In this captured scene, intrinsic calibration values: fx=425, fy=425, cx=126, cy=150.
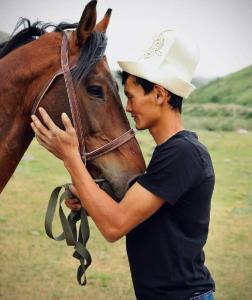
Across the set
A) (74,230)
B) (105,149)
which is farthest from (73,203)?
(105,149)

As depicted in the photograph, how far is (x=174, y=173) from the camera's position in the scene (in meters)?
1.94

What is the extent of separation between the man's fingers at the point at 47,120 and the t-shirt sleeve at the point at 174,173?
1.72 feet

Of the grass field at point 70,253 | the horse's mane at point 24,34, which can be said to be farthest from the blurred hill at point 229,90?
the horse's mane at point 24,34

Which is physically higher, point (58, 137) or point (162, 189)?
point (58, 137)

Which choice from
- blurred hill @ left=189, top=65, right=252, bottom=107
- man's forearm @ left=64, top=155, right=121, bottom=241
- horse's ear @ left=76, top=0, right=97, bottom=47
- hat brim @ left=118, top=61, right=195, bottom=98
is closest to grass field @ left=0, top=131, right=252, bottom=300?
man's forearm @ left=64, top=155, right=121, bottom=241

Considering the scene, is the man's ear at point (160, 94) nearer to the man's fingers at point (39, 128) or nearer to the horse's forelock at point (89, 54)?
the horse's forelock at point (89, 54)

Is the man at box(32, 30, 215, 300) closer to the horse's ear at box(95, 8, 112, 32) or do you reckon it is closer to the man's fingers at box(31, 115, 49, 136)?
the man's fingers at box(31, 115, 49, 136)

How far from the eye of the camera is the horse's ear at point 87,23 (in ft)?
7.02

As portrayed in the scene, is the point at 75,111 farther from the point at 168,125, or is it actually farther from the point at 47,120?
the point at 168,125

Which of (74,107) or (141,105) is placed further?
(74,107)

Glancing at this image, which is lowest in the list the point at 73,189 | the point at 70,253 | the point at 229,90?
the point at 229,90

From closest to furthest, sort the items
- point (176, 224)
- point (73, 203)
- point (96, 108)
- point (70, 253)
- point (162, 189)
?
point (162, 189) → point (176, 224) → point (96, 108) → point (73, 203) → point (70, 253)

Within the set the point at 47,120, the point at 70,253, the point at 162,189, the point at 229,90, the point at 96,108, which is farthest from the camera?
the point at 229,90

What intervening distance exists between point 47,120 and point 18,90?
31cm
